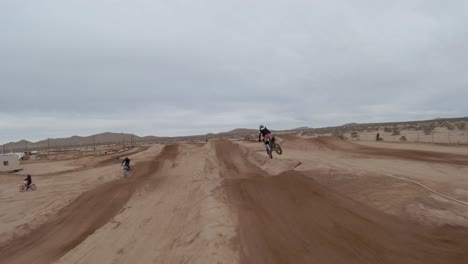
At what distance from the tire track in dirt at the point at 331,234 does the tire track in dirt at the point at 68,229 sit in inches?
220

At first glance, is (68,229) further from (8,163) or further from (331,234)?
(8,163)

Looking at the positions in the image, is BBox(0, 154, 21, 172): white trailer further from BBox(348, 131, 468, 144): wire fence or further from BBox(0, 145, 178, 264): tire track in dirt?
BBox(348, 131, 468, 144): wire fence

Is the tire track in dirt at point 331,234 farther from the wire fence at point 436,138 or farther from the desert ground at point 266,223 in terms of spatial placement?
the wire fence at point 436,138

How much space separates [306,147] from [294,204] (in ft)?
75.4

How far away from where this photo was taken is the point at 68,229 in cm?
1235

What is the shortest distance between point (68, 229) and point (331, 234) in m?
10.2

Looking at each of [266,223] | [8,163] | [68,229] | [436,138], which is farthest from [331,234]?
[8,163]

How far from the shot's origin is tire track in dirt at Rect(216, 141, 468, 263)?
18.5 ft

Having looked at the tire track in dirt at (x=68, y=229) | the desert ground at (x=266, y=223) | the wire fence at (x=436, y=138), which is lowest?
the tire track in dirt at (x=68, y=229)

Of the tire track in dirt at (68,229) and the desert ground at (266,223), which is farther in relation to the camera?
the tire track in dirt at (68,229)

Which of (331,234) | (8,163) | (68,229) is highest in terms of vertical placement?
(8,163)

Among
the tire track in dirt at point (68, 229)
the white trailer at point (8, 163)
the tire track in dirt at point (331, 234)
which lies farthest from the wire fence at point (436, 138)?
the white trailer at point (8, 163)

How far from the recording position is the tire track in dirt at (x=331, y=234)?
18.5 feet

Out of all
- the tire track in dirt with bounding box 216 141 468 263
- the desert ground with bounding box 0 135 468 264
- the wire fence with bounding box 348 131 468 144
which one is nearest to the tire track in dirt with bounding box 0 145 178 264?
the desert ground with bounding box 0 135 468 264
